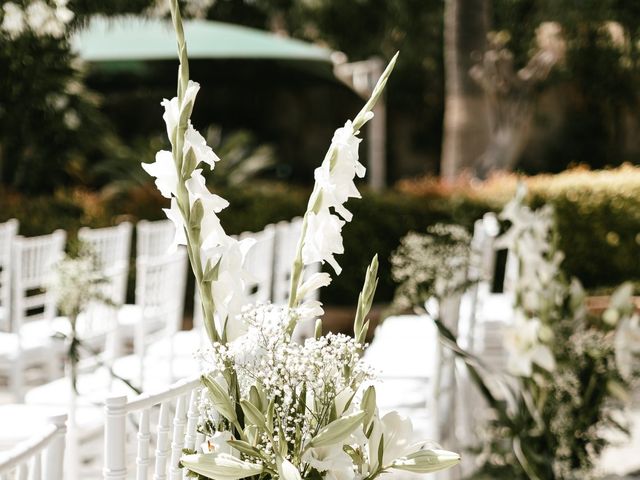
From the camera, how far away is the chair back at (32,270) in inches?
186

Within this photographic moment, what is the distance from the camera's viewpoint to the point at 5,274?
4.98m

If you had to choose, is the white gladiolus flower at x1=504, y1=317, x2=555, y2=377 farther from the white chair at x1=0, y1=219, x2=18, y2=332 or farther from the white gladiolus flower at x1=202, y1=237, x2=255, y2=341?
the white chair at x1=0, y1=219, x2=18, y2=332

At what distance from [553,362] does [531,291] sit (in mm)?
226

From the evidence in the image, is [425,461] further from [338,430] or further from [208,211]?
[208,211]

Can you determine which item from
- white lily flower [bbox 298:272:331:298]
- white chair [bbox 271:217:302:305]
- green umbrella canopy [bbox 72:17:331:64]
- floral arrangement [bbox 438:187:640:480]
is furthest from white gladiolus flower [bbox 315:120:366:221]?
green umbrella canopy [bbox 72:17:331:64]

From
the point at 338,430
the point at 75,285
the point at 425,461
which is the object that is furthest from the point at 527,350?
the point at 338,430

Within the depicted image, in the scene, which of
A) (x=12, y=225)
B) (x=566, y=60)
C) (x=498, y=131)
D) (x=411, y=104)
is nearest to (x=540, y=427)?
(x=12, y=225)

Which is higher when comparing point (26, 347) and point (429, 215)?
point (429, 215)

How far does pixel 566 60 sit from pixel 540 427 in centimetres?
1293

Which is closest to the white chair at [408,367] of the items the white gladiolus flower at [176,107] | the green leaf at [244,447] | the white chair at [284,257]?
the white chair at [284,257]

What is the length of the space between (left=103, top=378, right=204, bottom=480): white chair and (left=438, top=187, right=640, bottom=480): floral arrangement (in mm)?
1459

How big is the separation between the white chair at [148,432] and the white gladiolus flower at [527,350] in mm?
A: 1527

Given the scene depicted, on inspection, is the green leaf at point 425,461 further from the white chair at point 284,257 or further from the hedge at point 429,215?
the hedge at point 429,215

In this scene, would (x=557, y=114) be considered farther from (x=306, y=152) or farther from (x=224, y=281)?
(x=224, y=281)
